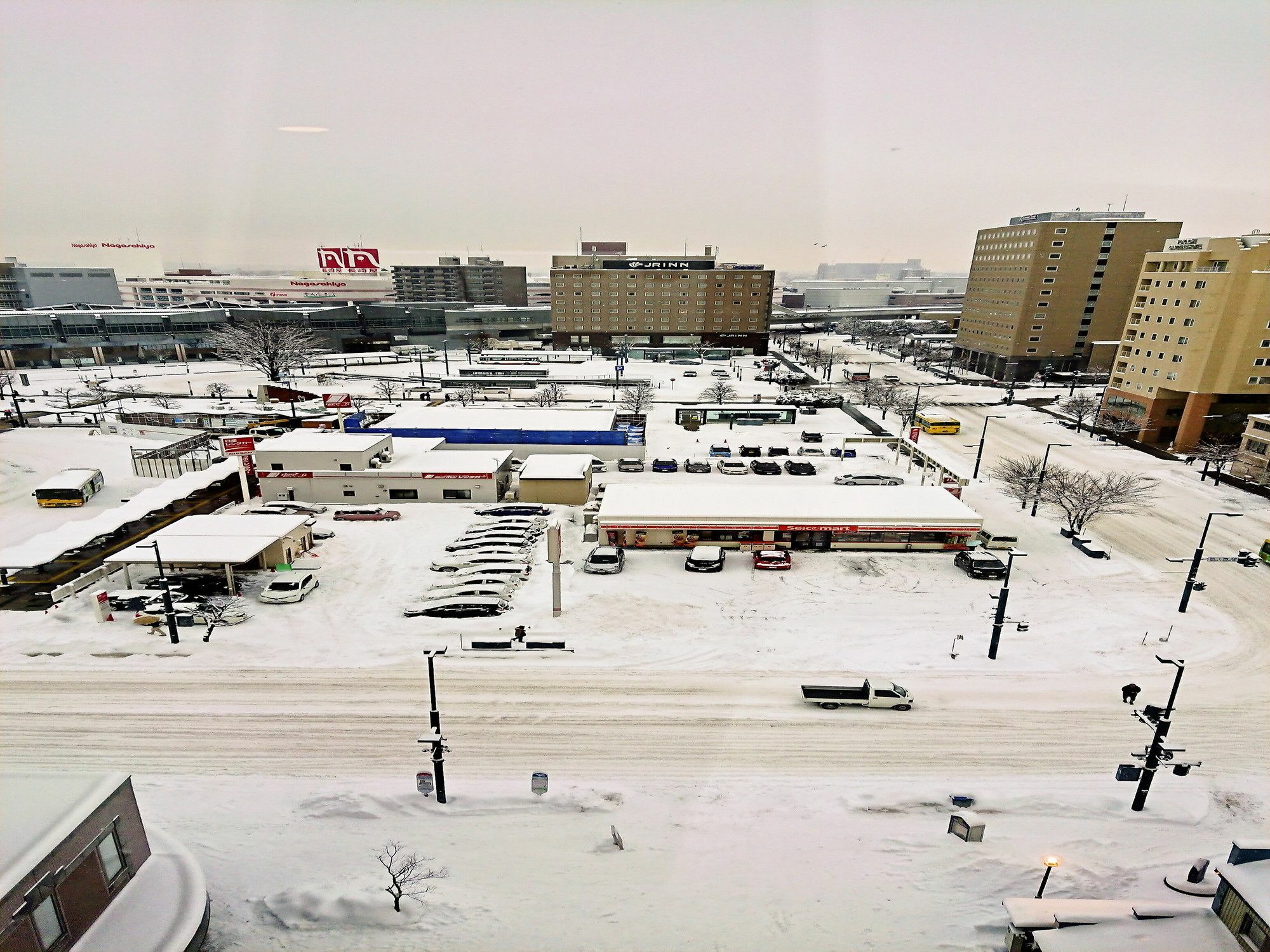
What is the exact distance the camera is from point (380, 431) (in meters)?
42.1

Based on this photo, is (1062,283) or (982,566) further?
(1062,283)

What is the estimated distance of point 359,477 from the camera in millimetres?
34250

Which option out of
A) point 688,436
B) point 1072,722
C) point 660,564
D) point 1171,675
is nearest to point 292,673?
point 660,564

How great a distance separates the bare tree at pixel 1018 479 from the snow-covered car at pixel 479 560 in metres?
28.4

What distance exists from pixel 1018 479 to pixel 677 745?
96.6 ft

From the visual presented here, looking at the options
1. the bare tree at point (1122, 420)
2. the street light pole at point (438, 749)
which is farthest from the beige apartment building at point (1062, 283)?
the street light pole at point (438, 749)

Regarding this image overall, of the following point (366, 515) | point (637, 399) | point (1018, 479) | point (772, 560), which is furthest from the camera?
point (637, 399)

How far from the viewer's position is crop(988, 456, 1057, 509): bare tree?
34.3 meters

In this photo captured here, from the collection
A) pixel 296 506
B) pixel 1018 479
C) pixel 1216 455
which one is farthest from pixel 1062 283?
pixel 296 506

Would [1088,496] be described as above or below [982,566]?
above

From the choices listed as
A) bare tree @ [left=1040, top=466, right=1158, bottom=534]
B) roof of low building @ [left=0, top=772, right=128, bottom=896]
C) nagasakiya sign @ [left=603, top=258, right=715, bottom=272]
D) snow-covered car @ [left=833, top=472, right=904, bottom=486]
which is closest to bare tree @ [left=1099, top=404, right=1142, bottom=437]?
bare tree @ [left=1040, top=466, right=1158, bottom=534]

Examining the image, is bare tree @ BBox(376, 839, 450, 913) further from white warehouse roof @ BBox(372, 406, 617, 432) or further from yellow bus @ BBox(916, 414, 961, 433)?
yellow bus @ BBox(916, 414, 961, 433)

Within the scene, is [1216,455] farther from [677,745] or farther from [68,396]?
[68,396]

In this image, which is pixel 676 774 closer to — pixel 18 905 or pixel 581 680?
pixel 581 680
